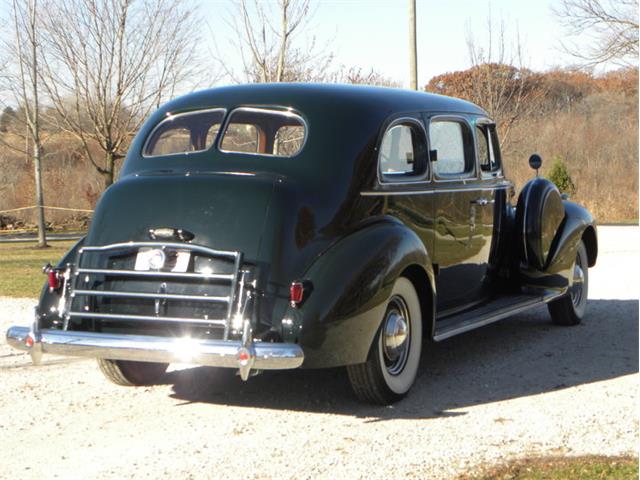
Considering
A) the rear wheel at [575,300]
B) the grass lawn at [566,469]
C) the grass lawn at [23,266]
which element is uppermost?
the rear wheel at [575,300]

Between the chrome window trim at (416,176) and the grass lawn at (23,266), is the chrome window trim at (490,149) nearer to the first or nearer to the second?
the chrome window trim at (416,176)

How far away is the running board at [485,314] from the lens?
6.30 meters

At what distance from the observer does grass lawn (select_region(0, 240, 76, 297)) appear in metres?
12.4

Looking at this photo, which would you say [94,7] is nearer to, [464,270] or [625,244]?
[625,244]

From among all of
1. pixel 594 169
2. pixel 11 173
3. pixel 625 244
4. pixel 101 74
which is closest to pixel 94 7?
pixel 101 74

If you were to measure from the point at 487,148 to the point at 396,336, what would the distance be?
2.70 meters

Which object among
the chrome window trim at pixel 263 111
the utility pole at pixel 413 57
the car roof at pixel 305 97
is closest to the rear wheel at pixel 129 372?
the chrome window trim at pixel 263 111

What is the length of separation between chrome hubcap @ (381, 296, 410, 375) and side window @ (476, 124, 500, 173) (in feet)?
7.07

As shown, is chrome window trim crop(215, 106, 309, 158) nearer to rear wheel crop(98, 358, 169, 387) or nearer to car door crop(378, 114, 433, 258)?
car door crop(378, 114, 433, 258)

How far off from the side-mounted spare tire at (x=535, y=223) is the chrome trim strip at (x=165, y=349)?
3.39 m

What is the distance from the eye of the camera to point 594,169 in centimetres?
3456

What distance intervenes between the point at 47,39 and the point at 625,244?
1185 cm

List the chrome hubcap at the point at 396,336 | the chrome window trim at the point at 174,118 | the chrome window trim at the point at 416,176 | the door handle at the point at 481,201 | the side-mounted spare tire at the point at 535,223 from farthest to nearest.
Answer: the side-mounted spare tire at the point at 535,223
the door handle at the point at 481,201
the chrome window trim at the point at 174,118
the chrome window trim at the point at 416,176
the chrome hubcap at the point at 396,336

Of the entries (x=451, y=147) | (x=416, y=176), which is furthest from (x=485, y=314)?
(x=451, y=147)
